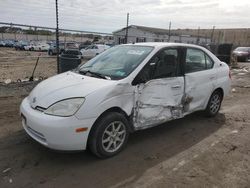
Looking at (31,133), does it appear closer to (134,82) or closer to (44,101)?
(44,101)

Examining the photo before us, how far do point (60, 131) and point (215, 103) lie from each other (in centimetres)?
388

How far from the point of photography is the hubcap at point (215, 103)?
6.04 meters

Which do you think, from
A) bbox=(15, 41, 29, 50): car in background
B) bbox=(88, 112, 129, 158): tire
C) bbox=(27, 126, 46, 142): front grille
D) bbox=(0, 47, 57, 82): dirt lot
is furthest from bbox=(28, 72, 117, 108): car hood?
bbox=(15, 41, 29, 50): car in background

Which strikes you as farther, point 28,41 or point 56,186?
point 28,41

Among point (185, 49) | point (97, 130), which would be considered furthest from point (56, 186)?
point (185, 49)

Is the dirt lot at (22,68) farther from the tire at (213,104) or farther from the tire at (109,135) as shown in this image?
the tire at (109,135)

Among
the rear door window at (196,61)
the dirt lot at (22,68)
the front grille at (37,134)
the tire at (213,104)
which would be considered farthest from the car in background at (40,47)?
the front grille at (37,134)

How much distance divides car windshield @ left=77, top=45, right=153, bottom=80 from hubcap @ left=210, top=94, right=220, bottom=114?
218cm

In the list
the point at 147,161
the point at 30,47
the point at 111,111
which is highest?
the point at 111,111

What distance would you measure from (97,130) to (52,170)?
0.78 metres

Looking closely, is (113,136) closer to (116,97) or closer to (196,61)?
(116,97)

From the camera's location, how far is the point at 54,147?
358 centimetres

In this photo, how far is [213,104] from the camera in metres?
6.08

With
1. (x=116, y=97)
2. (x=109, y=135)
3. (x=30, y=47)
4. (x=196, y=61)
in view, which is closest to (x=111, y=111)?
(x=116, y=97)
